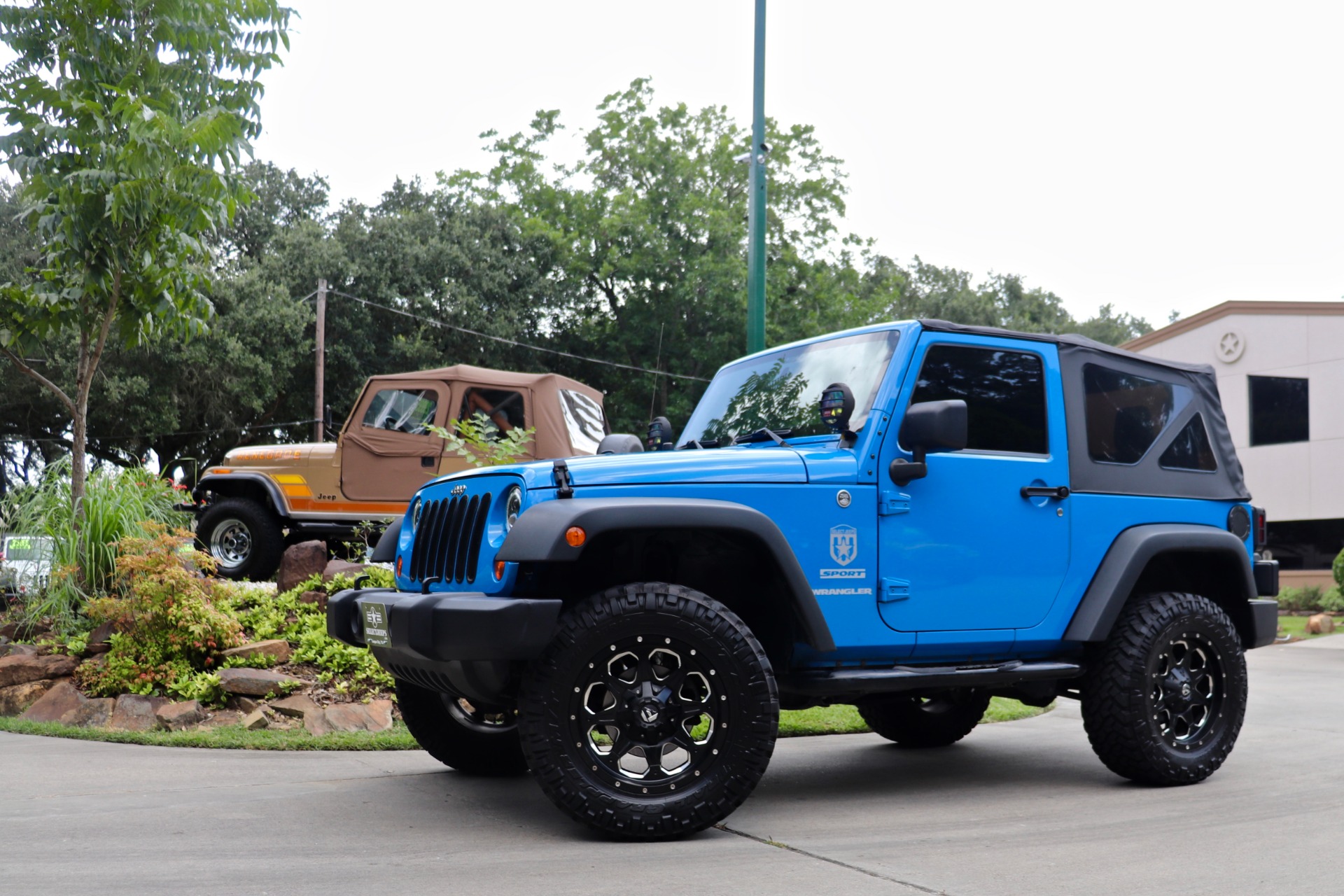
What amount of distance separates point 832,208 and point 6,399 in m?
22.4

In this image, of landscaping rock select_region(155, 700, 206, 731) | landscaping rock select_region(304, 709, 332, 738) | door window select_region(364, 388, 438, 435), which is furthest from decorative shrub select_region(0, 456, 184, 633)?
door window select_region(364, 388, 438, 435)

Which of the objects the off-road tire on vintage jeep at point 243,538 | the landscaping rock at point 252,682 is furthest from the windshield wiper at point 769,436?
the off-road tire on vintage jeep at point 243,538

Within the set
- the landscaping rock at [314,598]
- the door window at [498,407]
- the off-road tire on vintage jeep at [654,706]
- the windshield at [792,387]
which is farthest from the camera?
the door window at [498,407]

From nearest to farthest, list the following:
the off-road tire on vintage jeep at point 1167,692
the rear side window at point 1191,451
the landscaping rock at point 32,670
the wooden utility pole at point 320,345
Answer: the off-road tire on vintage jeep at point 1167,692, the rear side window at point 1191,451, the landscaping rock at point 32,670, the wooden utility pole at point 320,345

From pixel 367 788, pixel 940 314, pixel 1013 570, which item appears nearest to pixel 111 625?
pixel 367 788

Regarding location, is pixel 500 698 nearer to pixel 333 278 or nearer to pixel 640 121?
pixel 333 278

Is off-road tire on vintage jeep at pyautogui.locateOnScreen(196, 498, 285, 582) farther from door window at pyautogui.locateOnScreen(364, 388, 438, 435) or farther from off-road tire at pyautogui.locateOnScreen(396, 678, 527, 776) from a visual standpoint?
off-road tire at pyautogui.locateOnScreen(396, 678, 527, 776)

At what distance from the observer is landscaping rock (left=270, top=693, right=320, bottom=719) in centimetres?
754

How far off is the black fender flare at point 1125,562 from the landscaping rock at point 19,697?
6.56 m

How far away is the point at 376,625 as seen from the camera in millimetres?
5109

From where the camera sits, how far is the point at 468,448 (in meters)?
11.2

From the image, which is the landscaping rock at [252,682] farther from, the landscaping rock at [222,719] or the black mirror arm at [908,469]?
the black mirror arm at [908,469]

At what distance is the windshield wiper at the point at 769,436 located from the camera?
5.58 meters

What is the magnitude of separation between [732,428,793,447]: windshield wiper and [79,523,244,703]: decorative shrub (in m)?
4.11
